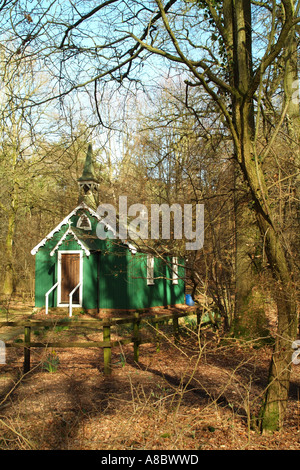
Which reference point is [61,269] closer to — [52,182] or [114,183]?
[114,183]

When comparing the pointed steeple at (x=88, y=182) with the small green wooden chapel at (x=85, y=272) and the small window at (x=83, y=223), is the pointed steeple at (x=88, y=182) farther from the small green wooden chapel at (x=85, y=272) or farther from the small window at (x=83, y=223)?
the small window at (x=83, y=223)

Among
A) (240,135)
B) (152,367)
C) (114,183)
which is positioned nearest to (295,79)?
(240,135)

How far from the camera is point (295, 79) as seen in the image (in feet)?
36.3

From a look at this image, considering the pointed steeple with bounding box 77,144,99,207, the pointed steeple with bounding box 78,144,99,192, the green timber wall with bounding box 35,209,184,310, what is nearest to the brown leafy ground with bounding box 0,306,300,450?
the green timber wall with bounding box 35,209,184,310

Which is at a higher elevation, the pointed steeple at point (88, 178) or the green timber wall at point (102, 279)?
the pointed steeple at point (88, 178)

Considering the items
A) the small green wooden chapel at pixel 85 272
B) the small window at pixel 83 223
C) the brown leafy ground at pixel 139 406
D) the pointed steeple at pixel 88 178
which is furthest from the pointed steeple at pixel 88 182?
the brown leafy ground at pixel 139 406

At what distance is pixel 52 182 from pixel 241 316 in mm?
23714

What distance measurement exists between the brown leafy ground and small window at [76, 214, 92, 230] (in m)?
9.76

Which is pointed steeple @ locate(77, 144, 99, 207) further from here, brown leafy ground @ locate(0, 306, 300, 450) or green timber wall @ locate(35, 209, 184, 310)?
brown leafy ground @ locate(0, 306, 300, 450)

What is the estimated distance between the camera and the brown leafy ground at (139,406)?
455 cm
